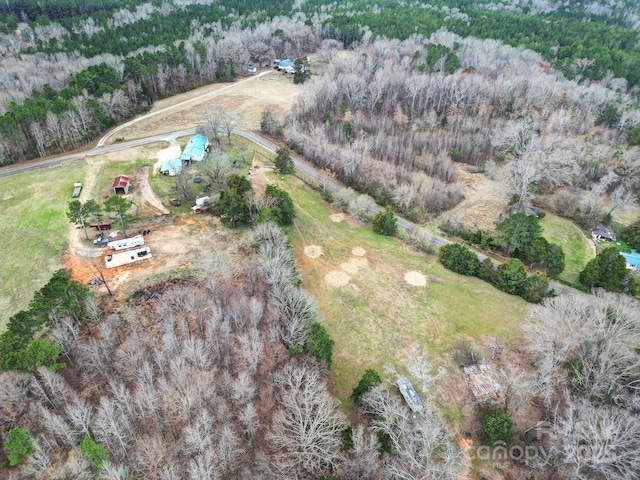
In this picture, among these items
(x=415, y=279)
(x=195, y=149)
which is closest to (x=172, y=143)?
(x=195, y=149)

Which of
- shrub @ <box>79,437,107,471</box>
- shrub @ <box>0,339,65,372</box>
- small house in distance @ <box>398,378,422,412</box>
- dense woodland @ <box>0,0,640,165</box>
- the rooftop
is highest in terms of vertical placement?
dense woodland @ <box>0,0,640,165</box>

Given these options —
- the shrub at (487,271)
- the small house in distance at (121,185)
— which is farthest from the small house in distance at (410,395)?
the small house in distance at (121,185)

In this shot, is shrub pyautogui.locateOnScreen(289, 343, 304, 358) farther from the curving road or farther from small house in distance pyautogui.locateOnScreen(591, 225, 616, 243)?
small house in distance pyautogui.locateOnScreen(591, 225, 616, 243)

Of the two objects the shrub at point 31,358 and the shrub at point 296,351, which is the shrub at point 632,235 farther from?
the shrub at point 31,358

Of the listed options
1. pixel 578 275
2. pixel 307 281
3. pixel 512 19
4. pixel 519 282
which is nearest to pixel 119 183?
pixel 307 281

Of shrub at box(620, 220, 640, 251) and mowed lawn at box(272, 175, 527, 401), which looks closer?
mowed lawn at box(272, 175, 527, 401)

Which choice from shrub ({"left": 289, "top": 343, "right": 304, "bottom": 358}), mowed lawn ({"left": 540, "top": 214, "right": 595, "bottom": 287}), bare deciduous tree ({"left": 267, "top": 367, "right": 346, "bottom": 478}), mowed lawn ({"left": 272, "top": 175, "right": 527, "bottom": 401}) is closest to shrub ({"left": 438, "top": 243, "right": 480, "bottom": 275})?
mowed lawn ({"left": 272, "top": 175, "right": 527, "bottom": 401})
